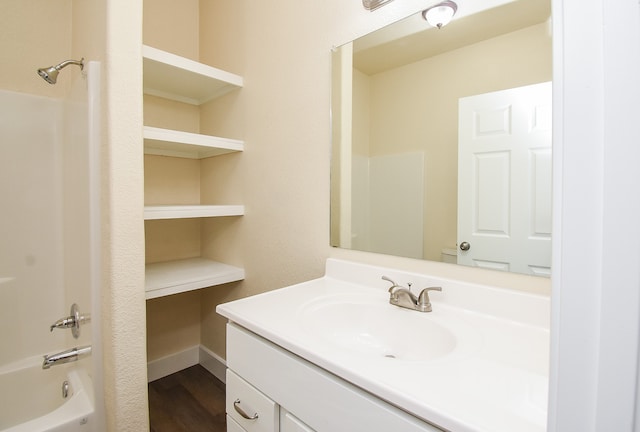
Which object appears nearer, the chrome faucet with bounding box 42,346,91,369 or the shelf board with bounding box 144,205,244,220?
the chrome faucet with bounding box 42,346,91,369

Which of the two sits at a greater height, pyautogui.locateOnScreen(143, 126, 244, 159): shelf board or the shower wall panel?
pyautogui.locateOnScreen(143, 126, 244, 159): shelf board

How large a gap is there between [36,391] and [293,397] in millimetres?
1576

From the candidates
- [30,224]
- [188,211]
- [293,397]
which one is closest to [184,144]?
[188,211]

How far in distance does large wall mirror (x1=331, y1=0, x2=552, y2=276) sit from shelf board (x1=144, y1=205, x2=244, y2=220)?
697 millimetres

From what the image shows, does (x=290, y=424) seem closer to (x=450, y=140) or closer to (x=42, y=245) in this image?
(x=450, y=140)

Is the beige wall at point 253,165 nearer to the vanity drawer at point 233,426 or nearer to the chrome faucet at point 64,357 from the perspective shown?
the chrome faucet at point 64,357

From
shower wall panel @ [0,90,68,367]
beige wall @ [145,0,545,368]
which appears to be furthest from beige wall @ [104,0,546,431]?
shower wall panel @ [0,90,68,367]

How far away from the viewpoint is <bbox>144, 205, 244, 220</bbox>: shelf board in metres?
1.43

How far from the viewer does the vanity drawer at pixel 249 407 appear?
0.77 meters

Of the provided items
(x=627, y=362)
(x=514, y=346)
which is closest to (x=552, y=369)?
(x=627, y=362)

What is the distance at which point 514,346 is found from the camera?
71 cm

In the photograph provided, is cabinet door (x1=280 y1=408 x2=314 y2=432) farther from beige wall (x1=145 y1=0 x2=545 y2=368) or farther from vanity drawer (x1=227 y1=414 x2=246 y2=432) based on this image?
beige wall (x1=145 y1=0 x2=545 y2=368)

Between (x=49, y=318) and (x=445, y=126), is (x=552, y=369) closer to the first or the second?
(x=445, y=126)

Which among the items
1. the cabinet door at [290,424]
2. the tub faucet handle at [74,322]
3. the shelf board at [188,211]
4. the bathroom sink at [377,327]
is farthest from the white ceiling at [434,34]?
the tub faucet handle at [74,322]
